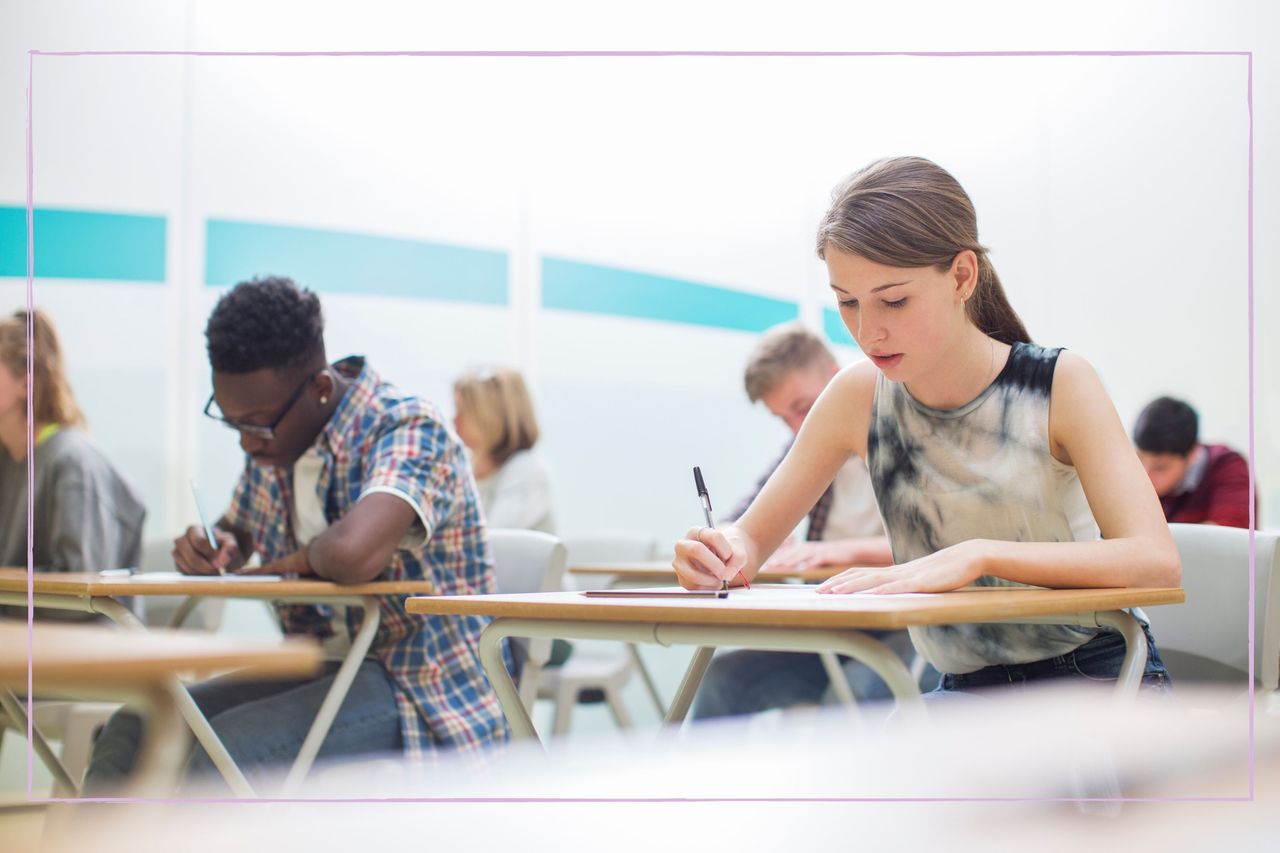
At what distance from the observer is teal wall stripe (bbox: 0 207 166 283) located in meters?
1.91

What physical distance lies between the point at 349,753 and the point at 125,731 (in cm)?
29

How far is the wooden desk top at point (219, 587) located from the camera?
1504 millimetres

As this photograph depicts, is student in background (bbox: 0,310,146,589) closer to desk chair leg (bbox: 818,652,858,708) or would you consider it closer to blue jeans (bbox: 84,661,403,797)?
blue jeans (bbox: 84,661,403,797)

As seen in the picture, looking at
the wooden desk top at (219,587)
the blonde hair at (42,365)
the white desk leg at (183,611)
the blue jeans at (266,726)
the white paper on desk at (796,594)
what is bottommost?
the blue jeans at (266,726)

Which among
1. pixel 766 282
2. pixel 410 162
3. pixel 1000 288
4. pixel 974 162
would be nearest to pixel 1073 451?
pixel 1000 288

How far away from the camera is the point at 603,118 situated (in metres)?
2.12

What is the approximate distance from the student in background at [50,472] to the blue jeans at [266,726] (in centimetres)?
48

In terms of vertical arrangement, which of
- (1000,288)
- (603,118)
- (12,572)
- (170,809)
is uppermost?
(603,118)

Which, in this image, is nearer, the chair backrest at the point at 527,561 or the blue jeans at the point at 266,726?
the blue jeans at the point at 266,726

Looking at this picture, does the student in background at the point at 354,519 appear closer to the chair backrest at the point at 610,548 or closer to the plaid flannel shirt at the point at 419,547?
the plaid flannel shirt at the point at 419,547

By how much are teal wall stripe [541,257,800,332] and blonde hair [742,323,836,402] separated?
0.11 m

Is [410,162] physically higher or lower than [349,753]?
higher

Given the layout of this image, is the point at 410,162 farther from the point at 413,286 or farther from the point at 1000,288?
the point at 1000,288

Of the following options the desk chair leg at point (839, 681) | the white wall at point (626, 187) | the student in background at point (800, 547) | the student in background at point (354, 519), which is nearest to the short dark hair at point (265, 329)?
the student in background at point (354, 519)
